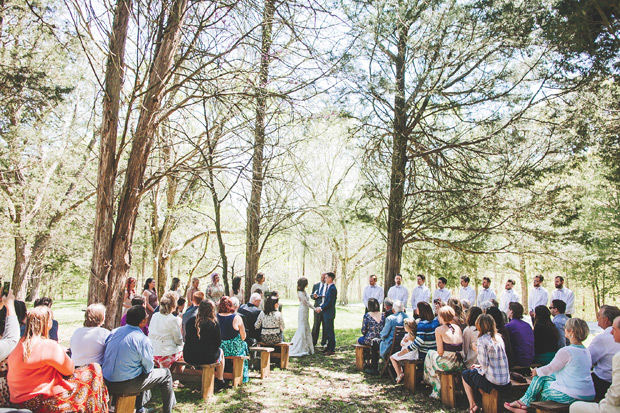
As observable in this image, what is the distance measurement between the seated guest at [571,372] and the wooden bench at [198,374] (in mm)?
4163

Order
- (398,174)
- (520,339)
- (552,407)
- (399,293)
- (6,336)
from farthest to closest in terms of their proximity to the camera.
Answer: (398,174)
(399,293)
(520,339)
(6,336)
(552,407)

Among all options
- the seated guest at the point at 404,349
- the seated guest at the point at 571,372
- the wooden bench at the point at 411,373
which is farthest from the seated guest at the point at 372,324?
the seated guest at the point at 571,372

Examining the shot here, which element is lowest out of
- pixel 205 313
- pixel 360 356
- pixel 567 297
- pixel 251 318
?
pixel 360 356

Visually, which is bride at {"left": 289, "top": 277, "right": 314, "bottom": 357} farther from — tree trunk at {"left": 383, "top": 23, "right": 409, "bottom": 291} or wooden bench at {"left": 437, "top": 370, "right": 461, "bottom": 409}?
wooden bench at {"left": 437, "top": 370, "right": 461, "bottom": 409}

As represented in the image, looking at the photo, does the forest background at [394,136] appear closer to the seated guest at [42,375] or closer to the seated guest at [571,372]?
the seated guest at [42,375]

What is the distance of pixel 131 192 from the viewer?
4.52 metres

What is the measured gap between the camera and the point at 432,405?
5.49 meters

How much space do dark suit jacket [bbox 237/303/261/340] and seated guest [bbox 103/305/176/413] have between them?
287cm

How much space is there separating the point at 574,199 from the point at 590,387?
5984 mm

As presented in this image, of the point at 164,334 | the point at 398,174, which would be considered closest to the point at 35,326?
the point at 164,334

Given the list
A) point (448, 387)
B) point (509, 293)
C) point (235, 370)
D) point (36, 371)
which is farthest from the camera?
point (509, 293)

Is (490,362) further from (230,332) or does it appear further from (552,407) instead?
(230,332)

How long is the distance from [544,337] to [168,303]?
5.63 meters

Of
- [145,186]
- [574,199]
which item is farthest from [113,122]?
[574,199]
